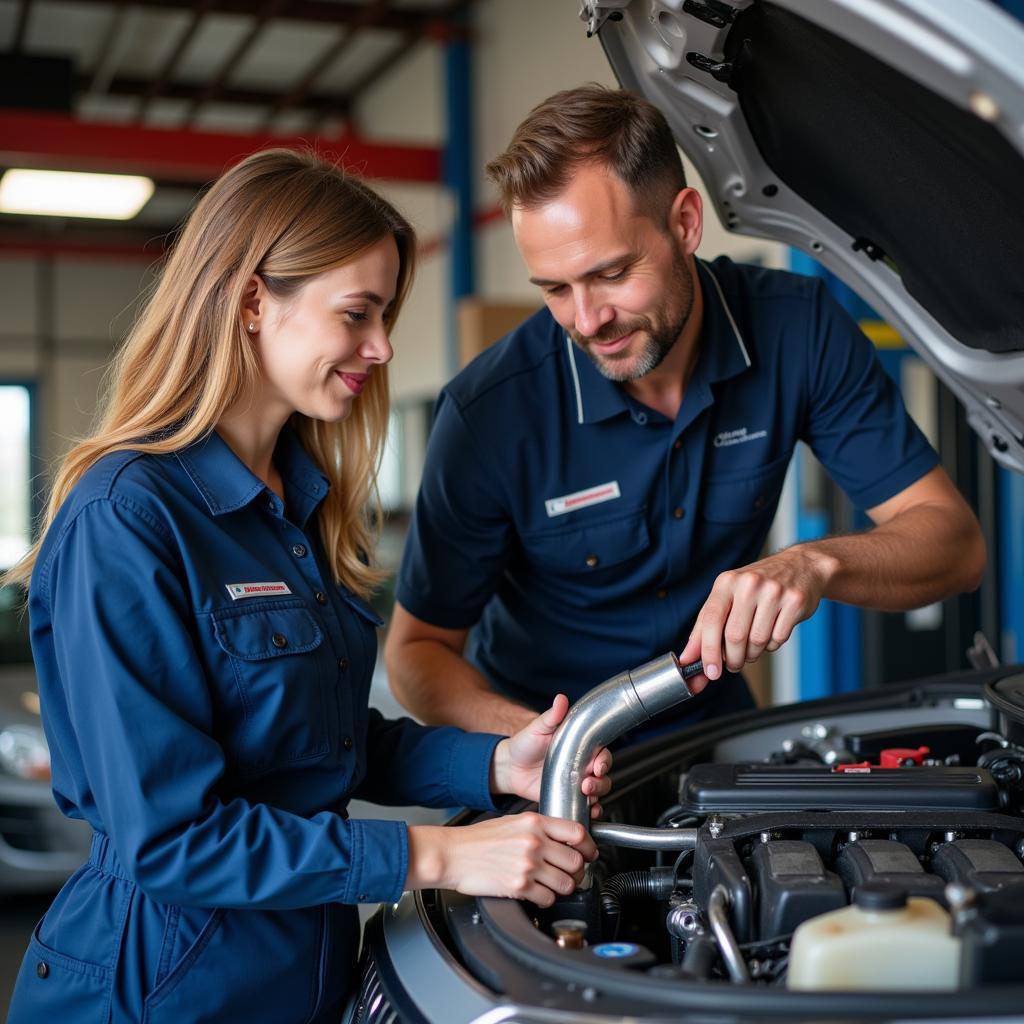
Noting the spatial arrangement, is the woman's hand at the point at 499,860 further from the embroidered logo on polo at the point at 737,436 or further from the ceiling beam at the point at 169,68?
the ceiling beam at the point at 169,68

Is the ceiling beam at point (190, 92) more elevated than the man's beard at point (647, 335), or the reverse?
the ceiling beam at point (190, 92)

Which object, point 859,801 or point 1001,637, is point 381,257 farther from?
point 1001,637

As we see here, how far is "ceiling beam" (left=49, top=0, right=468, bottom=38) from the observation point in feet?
24.4

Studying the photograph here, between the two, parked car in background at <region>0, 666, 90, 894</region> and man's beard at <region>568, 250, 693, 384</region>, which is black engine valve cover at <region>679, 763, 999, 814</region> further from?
parked car in background at <region>0, 666, 90, 894</region>

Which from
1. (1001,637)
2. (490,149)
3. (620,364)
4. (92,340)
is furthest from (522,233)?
(92,340)

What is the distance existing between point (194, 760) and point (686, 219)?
1.08 m

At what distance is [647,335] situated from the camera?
5.59ft

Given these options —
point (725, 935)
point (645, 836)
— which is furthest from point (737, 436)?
point (725, 935)

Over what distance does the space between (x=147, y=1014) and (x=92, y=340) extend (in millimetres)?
12463

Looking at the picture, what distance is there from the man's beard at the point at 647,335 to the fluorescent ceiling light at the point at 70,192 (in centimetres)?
613

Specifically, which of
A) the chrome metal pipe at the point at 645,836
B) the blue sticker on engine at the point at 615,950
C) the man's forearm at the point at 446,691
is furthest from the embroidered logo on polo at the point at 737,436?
the blue sticker on engine at the point at 615,950

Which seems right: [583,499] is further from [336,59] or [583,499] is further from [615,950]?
[336,59]

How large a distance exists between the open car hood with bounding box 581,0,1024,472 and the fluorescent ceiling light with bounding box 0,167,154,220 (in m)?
6.15

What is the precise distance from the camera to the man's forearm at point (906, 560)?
5.20ft
